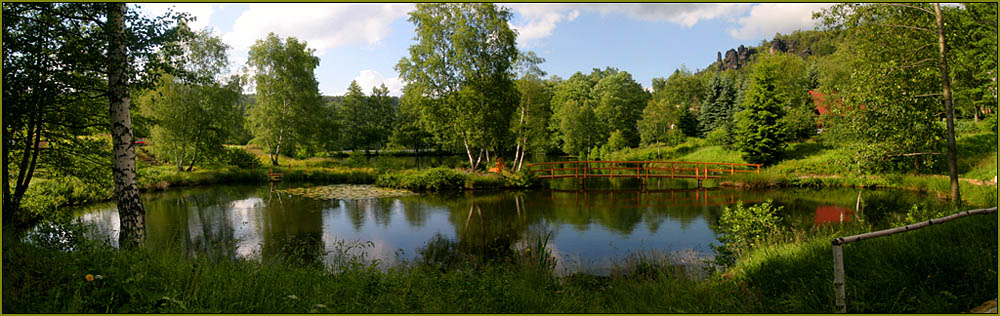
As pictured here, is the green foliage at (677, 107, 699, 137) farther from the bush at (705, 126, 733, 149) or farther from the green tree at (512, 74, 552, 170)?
the green tree at (512, 74, 552, 170)

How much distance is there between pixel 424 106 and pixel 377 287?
19083 mm

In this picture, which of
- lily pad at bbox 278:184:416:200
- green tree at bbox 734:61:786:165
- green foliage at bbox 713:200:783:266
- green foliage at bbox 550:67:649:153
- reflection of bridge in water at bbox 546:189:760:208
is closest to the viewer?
green foliage at bbox 713:200:783:266

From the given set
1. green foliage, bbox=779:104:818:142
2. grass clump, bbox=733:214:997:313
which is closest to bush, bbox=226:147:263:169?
grass clump, bbox=733:214:997:313

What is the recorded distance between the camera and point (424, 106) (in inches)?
953

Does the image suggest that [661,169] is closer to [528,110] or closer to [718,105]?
[528,110]

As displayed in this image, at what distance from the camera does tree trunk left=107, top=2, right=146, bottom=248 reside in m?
6.47

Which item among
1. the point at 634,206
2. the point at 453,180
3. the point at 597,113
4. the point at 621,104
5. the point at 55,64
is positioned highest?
the point at 621,104

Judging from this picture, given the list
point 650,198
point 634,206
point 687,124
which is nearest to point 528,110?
point 650,198

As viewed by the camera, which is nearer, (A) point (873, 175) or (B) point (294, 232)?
(B) point (294, 232)

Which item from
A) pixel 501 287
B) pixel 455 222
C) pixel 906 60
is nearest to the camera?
pixel 501 287

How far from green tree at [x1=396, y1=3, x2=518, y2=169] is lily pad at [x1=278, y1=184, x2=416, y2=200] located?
16.1 feet

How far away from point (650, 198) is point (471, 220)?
9.05 meters

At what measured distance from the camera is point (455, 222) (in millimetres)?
14094

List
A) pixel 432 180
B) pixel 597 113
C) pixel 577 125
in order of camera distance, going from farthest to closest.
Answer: pixel 597 113 < pixel 577 125 < pixel 432 180
